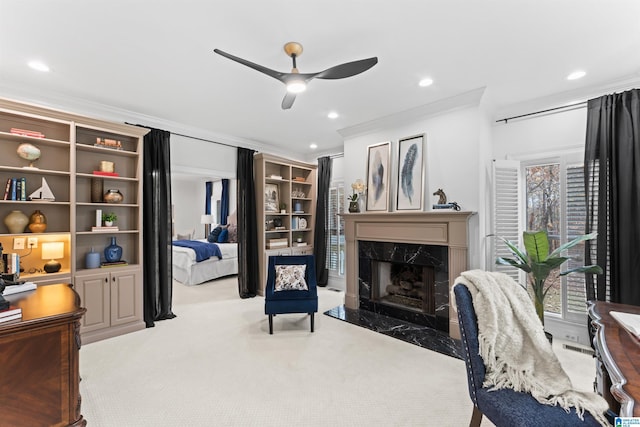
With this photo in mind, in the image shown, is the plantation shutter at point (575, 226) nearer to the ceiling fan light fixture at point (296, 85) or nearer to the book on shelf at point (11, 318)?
the ceiling fan light fixture at point (296, 85)

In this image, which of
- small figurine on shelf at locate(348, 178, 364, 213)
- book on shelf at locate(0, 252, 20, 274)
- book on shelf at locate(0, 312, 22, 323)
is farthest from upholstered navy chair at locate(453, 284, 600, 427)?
book on shelf at locate(0, 252, 20, 274)

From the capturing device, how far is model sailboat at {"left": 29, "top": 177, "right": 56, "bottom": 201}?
9.75 ft

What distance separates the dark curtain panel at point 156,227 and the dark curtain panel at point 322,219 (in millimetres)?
2630

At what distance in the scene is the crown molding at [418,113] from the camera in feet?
10.5

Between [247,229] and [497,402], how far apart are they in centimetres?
419

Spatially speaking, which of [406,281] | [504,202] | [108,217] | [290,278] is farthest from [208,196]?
[504,202]

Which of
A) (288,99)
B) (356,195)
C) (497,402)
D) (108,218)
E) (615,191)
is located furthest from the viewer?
(356,195)

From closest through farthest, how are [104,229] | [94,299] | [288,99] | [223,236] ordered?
[288,99], [94,299], [104,229], [223,236]

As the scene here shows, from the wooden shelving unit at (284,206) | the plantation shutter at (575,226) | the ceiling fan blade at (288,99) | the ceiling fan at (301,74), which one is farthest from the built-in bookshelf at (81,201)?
the plantation shutter at (575,226)

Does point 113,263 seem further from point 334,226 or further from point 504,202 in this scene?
point 504,202

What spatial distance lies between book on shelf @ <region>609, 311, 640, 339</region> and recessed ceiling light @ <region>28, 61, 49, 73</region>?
4538mm

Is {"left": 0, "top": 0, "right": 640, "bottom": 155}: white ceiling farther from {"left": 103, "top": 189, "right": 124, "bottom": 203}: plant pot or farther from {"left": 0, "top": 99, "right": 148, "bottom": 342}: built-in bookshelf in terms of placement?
{"left": 103, "top": 189, "right": 124, "bottom": 203}: plant pot

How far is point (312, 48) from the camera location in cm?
232

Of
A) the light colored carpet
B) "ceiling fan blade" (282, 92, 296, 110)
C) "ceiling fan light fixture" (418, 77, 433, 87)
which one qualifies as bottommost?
the light colored carpet
